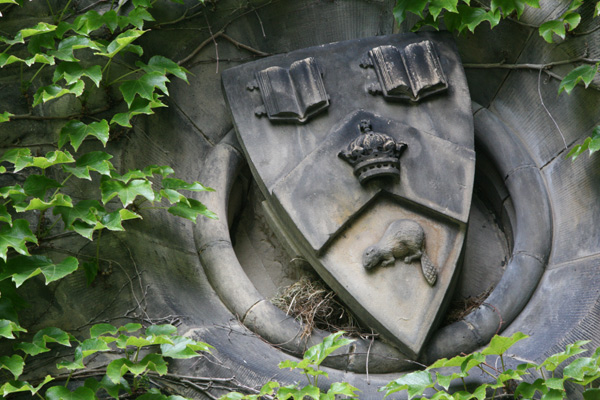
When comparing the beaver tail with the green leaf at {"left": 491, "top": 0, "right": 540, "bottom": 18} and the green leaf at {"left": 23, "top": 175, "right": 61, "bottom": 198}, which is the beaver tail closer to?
the green leaf at {"left": 491, "top": 0, "right": 540, "bottom": 18}

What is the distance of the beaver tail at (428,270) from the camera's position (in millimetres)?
3625

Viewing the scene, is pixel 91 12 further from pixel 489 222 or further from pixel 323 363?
pixel 489 222

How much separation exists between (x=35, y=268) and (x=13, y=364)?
376 millimetres

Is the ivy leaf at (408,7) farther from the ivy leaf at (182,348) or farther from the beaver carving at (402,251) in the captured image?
the ivy leaf at (182,348)

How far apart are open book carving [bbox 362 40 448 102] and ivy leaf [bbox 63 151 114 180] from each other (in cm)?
142

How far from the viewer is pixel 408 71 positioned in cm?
411

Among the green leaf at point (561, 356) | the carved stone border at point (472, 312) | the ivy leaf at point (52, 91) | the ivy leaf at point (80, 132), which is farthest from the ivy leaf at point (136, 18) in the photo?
the green leaf at point (561, 356)

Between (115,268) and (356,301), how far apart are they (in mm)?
1077

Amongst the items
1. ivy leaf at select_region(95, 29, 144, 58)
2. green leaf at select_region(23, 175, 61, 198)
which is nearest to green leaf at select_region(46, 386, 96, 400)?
green leaf at select_region(23, 175, 61, 198)

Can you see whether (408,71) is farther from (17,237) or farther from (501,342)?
(17,237)

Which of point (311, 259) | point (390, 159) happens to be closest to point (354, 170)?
point (390, 159)

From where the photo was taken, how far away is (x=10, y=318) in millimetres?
3193

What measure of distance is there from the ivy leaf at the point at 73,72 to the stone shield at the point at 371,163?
783mm

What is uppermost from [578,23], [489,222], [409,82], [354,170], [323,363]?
[578,23]
